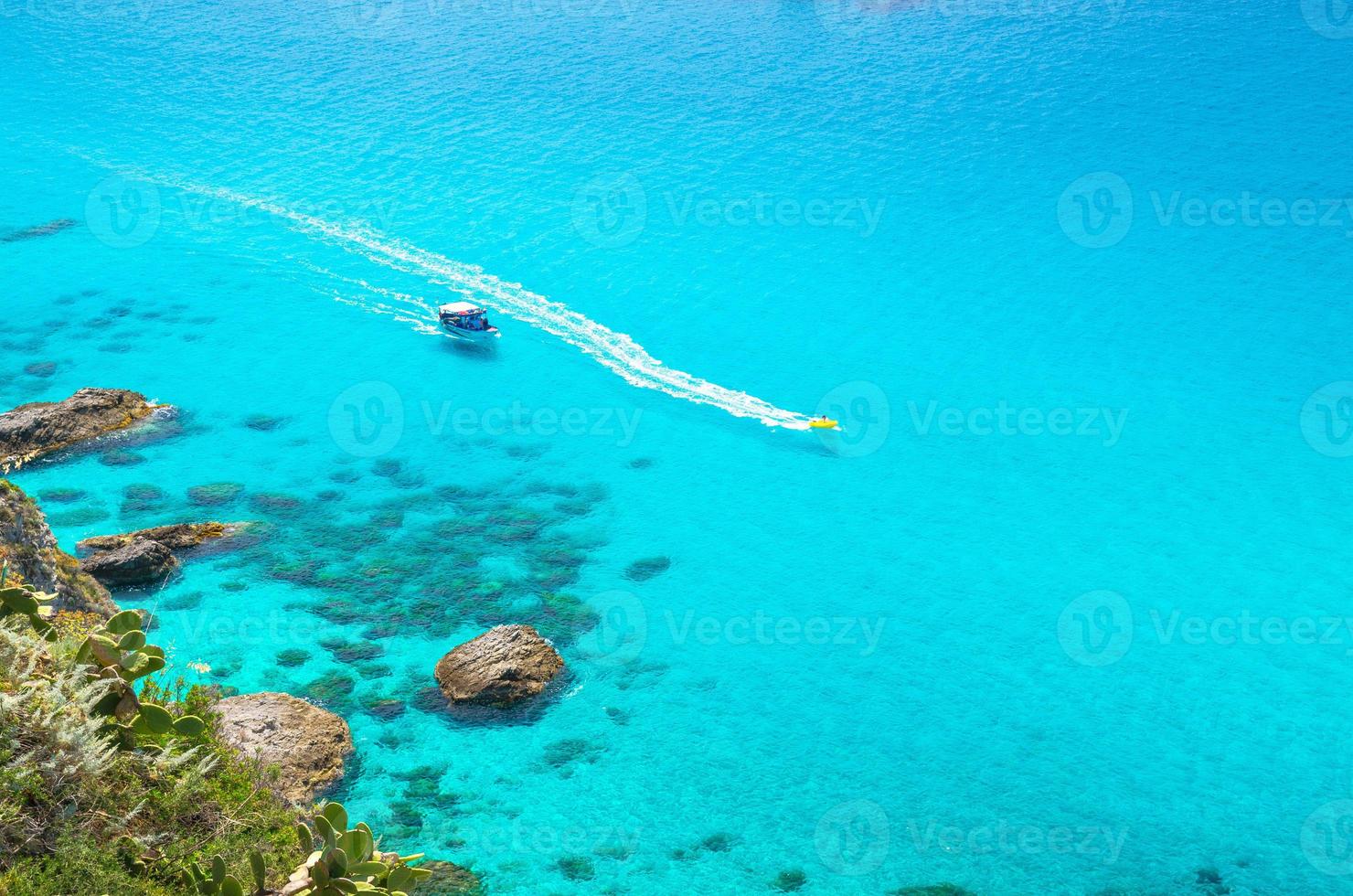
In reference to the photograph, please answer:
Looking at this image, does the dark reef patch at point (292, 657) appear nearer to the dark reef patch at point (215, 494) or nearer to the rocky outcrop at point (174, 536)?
the rocky outcrop at point (174, 536)

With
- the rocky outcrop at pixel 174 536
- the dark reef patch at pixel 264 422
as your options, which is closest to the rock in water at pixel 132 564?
the rocky outcrop at pixel 174 536

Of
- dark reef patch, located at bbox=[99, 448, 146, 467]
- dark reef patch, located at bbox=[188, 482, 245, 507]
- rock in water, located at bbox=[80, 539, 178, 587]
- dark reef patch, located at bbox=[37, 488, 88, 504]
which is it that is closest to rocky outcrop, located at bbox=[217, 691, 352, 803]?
rock in water, located at bbox=[80, 539, 178, 587]

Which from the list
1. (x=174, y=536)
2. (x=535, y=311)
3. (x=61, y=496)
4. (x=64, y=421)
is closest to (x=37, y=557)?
(x=174, y=536)

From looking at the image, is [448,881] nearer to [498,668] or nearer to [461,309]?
[498,668]

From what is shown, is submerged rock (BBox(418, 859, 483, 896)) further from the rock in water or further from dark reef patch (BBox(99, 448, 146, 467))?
dark reef patch (BBox(99, 448, 146, 467))

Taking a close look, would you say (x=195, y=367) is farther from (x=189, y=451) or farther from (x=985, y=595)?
(x=985, y=595)

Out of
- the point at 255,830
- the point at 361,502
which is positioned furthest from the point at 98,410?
the point at 255,830
